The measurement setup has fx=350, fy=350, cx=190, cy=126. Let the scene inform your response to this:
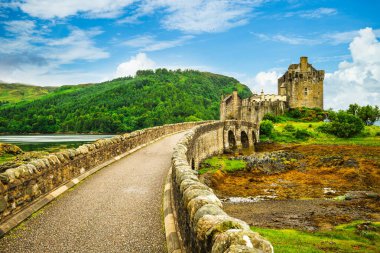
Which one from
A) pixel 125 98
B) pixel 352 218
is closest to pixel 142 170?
pixel 352 218

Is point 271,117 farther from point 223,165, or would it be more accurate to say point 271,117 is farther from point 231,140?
point 223,165

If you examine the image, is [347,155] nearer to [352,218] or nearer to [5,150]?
[352,218]

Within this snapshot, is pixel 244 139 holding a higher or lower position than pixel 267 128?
lower

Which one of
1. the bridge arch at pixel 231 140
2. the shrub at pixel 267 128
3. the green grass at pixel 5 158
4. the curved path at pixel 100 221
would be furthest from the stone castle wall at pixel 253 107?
the curved path at pixel 100 221

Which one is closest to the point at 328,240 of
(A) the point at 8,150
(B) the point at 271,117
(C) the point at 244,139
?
(A) the point at 8,150

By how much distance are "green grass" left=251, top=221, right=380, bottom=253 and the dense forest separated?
7279 cm

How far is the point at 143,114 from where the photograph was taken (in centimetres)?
11225

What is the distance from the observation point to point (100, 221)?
704 cm

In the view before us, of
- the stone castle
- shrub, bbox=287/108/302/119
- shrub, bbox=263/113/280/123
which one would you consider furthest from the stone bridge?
the stone castle

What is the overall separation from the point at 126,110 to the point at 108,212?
371 ft

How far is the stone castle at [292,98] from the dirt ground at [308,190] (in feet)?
76.9

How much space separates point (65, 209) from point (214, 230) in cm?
529

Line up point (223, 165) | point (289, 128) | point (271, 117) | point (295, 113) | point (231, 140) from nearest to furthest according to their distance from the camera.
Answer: point (223, 165) < point (231, 140) < point (289, 128) < point (271, 117) < point (295, 113)

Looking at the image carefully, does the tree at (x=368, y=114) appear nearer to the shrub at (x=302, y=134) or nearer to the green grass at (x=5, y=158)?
the shrub at (x=302, y=134)
